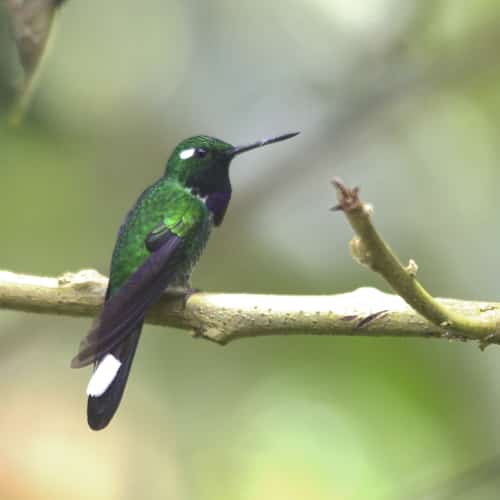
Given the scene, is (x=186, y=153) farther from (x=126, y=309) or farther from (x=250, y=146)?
(x=126, y=309)

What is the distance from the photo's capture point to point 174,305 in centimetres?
241

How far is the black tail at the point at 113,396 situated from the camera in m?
2.31

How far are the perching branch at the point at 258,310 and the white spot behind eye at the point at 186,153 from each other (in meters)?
0.65

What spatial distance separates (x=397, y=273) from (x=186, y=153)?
5.03ft

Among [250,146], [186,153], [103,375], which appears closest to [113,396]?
[103,375]

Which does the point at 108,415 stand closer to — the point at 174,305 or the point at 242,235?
the point at 174,305

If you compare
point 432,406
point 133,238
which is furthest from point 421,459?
point 133,238

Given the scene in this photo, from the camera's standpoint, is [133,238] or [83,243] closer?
[133,238]

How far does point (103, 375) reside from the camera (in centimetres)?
243

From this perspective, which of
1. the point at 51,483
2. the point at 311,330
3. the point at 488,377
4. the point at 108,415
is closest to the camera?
the point at 311,330

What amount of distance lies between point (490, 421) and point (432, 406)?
311 mm

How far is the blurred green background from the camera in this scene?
391 centimetres

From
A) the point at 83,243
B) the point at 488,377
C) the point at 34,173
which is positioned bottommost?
the point at 488,377

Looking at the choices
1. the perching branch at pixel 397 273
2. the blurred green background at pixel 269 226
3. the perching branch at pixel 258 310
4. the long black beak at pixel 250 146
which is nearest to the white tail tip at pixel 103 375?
the perching branch at pixel 258 310
